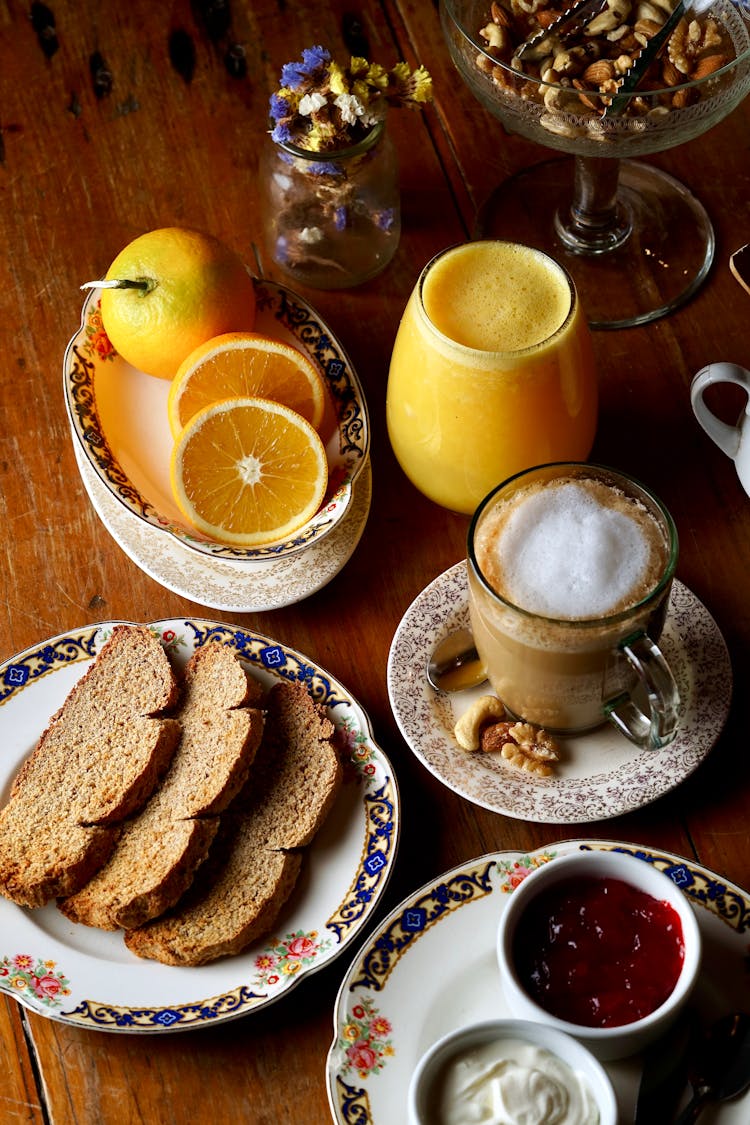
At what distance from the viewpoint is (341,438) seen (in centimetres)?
153

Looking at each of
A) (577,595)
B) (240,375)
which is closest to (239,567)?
(240,375)

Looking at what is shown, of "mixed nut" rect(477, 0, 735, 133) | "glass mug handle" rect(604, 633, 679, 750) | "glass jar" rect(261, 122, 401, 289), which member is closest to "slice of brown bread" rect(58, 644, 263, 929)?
"glass mug handle" rect(604, 633, 679, 750)

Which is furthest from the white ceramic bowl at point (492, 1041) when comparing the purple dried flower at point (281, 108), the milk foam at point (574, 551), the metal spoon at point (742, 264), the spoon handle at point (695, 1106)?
the purple dried flower at point (281, 108)

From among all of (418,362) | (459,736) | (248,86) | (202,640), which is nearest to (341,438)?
(418,362)

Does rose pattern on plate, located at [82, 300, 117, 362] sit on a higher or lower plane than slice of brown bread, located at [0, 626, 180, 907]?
higher

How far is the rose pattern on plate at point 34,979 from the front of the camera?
1192mm

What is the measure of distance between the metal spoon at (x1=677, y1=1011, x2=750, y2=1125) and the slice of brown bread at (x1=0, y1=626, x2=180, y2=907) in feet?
1.93

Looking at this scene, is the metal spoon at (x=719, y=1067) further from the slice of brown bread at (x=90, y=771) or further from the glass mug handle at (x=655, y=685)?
the slice of brown bread at (x=90, y=771)

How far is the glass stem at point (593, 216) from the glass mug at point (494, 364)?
324 millimetres

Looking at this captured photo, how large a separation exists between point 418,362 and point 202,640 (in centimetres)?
38

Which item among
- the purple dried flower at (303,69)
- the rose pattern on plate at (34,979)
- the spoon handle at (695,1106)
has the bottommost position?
the spoon handle at (695,1106)

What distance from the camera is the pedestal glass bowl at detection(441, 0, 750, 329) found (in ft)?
4.58

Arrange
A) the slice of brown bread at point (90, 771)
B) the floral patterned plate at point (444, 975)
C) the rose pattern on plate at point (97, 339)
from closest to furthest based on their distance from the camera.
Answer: the floral patterned plate at point (444, 975) < the slice of brown bread at point (90, 771) < the rose pattern on plate at point (97, 339)

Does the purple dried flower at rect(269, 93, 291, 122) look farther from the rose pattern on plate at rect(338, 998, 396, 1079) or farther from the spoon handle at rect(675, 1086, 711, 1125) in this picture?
the spoon handle at rect(675, 1086, 711, 1125)
